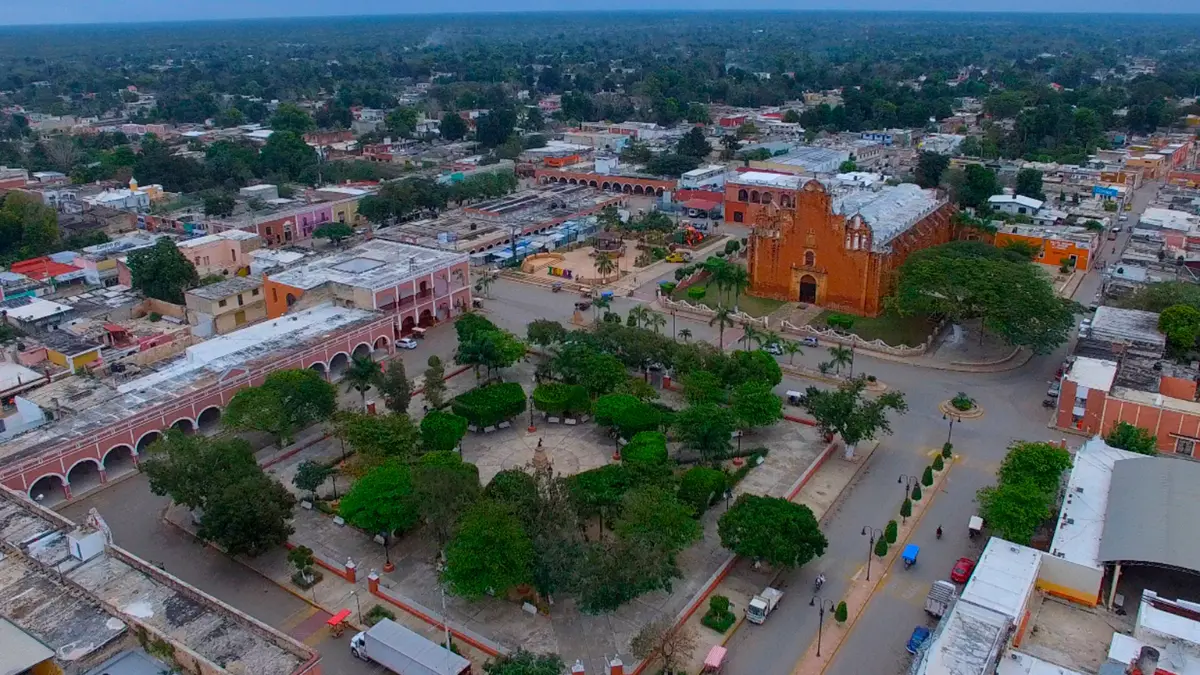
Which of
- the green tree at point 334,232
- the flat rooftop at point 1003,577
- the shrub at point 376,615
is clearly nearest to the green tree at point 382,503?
the shrub at point 376,615

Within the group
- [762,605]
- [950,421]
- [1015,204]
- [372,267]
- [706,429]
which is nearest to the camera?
[762,605]

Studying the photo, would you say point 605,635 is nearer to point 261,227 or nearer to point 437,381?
point 437,381

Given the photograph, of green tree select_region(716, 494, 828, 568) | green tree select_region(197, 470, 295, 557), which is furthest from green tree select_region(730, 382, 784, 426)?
green tree select_region(197, 470, 295, 557)

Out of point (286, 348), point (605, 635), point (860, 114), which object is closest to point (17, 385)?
point (286, 348)

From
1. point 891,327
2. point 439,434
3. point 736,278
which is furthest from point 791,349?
point 439,434

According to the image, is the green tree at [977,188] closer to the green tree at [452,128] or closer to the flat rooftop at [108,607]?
the green tree at [452,128]

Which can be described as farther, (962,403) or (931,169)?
(931,169)

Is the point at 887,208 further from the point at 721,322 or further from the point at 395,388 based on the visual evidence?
the point at 395,388
